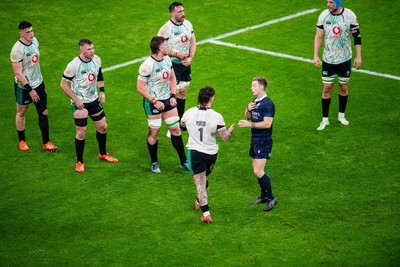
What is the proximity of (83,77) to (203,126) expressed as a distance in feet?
10.4

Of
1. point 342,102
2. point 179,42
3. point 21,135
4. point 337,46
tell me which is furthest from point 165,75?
point 342,102

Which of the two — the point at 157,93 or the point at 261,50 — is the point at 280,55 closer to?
the point at 261,50

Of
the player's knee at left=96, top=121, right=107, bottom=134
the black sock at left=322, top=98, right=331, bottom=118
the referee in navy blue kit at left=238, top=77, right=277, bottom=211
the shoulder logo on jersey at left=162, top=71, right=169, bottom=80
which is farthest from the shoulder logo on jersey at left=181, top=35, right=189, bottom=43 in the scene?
the referee in navy blue kit at left=238, top=77, right=277, bottom=211

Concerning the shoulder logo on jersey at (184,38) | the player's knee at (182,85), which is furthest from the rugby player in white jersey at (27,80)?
the shoulder logo on jersey at (184,38)

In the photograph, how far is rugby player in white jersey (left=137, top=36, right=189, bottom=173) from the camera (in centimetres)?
1315

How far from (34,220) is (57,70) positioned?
739 cm

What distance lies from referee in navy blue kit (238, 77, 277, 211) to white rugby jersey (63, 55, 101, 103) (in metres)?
3.31

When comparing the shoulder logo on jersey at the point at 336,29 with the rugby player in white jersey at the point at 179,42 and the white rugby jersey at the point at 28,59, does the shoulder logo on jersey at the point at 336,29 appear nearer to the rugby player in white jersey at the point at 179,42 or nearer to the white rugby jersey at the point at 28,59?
the rugby player in white jersey at the point at 179,42

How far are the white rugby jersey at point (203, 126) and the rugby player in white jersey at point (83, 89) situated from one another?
9.10 ft

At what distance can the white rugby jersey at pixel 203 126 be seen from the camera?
11305 millimetres

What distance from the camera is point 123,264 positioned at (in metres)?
10.5

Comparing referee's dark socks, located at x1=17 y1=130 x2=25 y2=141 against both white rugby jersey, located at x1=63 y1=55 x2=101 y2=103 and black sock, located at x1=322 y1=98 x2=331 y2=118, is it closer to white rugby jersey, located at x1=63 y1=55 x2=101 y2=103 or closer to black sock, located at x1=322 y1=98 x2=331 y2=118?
white rugby jersey, located at x1=63 y1=55 x2=101 y2=103

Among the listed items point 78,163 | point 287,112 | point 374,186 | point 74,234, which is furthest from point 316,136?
point 74,234

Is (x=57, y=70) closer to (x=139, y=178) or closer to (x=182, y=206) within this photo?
(x=139, y=178)
